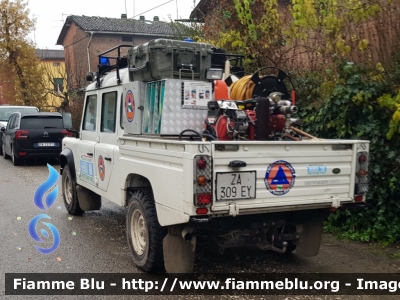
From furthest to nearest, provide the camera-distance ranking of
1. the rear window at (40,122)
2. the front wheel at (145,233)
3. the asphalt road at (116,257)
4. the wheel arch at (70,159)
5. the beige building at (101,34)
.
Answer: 1. the beige building at (101,34)
2. the rear window at (40,122)
3. the wheel arch at (70,159)
4. the asphalt road at (116,257)
5. the front wheel at (145,233)

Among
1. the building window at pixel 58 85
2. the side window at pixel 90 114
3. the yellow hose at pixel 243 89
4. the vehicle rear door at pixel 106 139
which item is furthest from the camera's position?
the building window at pixel 58 85

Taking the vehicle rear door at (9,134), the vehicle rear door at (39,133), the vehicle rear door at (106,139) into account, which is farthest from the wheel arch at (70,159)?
the vehicle rear door at (9,134)

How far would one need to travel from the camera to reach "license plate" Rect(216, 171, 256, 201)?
152 inches

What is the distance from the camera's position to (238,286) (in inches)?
180

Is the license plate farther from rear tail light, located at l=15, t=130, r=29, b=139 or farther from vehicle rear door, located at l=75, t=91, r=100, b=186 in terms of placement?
rear tail light, located at l=15, t=130, r=29, b=139

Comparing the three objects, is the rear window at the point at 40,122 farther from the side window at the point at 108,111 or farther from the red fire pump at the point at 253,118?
the red fire pump at the point at 253,118

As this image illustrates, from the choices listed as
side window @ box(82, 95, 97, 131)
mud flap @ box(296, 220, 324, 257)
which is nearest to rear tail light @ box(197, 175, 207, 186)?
mud flap @ box(296, 220, 324, 257)

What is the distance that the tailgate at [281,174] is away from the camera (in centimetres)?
388

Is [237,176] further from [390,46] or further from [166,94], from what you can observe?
[390,46]

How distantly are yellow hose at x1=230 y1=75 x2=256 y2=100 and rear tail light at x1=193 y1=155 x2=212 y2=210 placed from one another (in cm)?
189

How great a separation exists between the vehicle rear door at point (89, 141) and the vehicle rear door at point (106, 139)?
176 mm

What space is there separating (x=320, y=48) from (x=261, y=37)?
67.0 inches

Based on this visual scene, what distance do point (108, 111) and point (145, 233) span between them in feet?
7.46

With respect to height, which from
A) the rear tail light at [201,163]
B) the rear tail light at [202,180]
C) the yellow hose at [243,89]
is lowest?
the rear tail light at [202,180]
